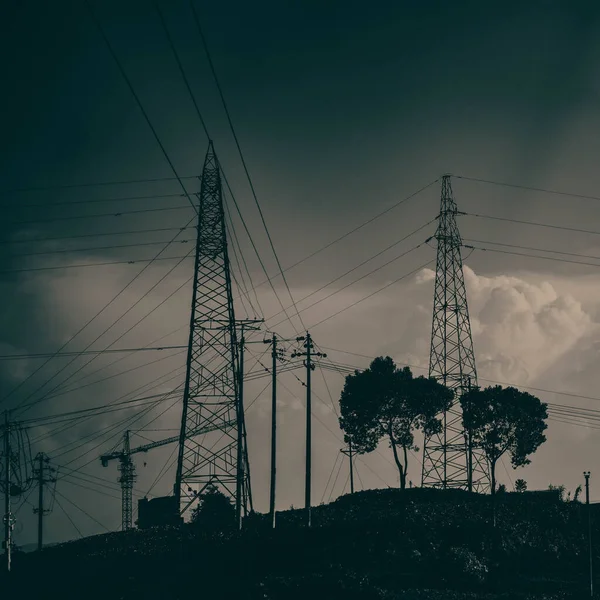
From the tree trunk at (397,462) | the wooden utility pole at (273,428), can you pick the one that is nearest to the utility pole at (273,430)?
the wooden utility pole at (273,428)

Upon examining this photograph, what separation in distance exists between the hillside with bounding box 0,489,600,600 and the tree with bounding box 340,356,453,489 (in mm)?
8864

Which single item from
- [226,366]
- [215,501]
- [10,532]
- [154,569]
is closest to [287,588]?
[154,569]

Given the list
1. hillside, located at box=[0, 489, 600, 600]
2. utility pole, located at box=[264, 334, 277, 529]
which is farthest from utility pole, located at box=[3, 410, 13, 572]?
utility pole, located at box=[264, 334, 277, 529]

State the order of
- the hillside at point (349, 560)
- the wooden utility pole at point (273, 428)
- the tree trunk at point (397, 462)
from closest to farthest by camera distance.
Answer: the hillside at point (349, 560) < the wooden utility pole at point (273, 428) < the tree trunk at point (397, 462)

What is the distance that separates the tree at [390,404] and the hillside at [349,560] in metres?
8.86

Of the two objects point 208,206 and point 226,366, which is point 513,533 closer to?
point 226,366

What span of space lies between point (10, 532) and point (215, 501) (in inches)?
1489

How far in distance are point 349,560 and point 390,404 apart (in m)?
23.8

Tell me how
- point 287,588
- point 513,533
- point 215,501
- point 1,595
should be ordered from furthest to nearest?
1. point 215,501
2. point 513,533
3. point 1,595
4. point 287,588

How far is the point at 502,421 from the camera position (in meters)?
75.2

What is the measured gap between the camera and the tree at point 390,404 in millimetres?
79812

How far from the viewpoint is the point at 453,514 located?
69312mm

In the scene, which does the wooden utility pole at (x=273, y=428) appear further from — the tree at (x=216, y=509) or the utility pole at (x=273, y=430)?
the tree at (x=216, y=509)

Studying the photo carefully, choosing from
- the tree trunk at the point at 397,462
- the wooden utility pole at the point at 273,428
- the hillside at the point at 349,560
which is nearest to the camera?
the hillside at the point at 349,560
